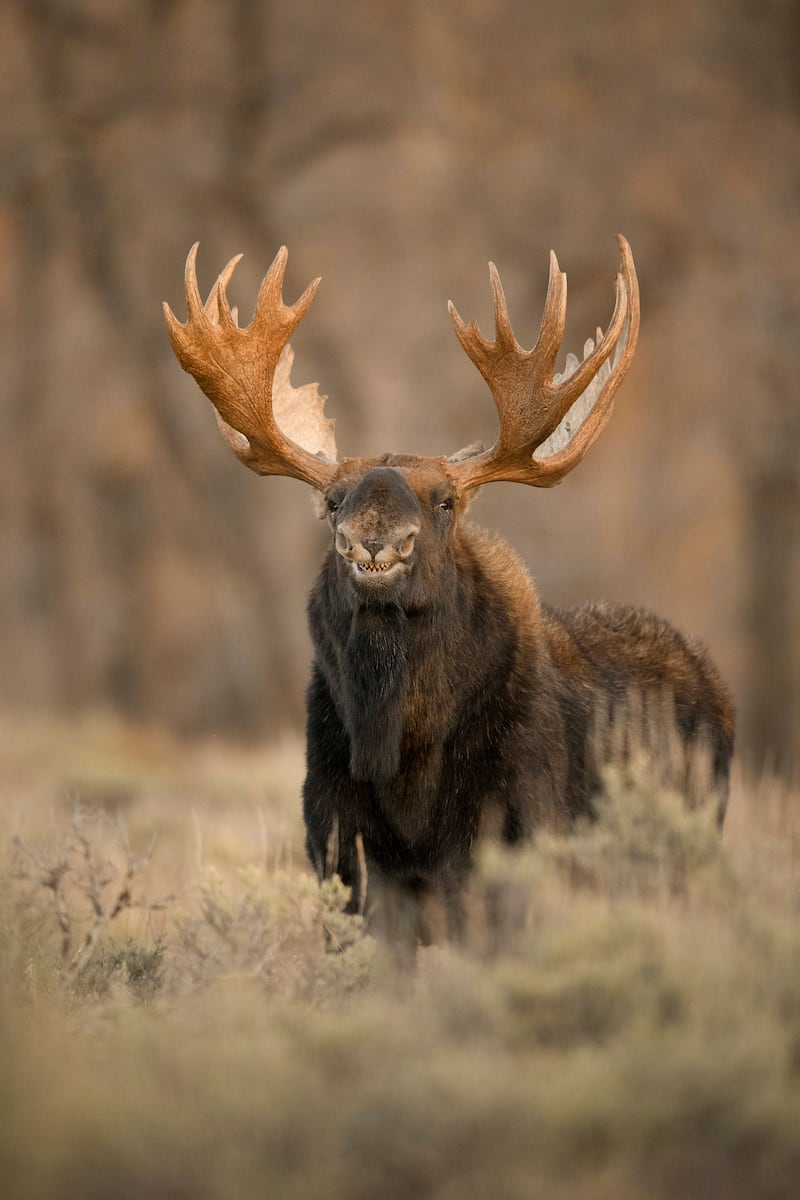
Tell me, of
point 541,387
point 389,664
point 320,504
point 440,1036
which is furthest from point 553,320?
point 440,1036

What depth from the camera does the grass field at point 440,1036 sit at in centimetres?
287

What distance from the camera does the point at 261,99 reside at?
12.1 metres

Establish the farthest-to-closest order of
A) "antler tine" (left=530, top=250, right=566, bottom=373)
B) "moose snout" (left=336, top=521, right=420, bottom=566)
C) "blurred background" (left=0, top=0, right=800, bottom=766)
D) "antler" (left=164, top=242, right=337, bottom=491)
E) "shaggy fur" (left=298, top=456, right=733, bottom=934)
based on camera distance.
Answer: "blurred background" (left=0, top=0, right=800, bottom=766)
"antler" (left=164, top=242, right=337, bottom=491)
"antler tine" (left=530, top=250, right=566, bottom=373)
"shaggy fur" (left=298, top=456, right=733, bottom=934)
"moose snout" (left=336, top=521, right=420, bottom=566)

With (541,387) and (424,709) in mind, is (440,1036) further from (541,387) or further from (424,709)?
(541,387)

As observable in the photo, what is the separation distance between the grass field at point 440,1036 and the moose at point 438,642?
8.7 inches

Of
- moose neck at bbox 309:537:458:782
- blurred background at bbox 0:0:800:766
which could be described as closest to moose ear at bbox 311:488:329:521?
moose neck at bbox 309:537:458:782

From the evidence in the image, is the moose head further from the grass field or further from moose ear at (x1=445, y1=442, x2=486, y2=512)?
the grass field

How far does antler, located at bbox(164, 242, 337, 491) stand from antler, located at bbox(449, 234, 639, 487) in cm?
58

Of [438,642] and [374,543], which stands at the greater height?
[374,543]

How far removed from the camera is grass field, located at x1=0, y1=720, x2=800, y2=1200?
2871 mm

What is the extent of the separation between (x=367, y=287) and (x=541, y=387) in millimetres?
6831

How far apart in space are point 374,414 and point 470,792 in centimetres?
732

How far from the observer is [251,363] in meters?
5.52

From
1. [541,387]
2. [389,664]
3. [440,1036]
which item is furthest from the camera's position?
[541,387]
